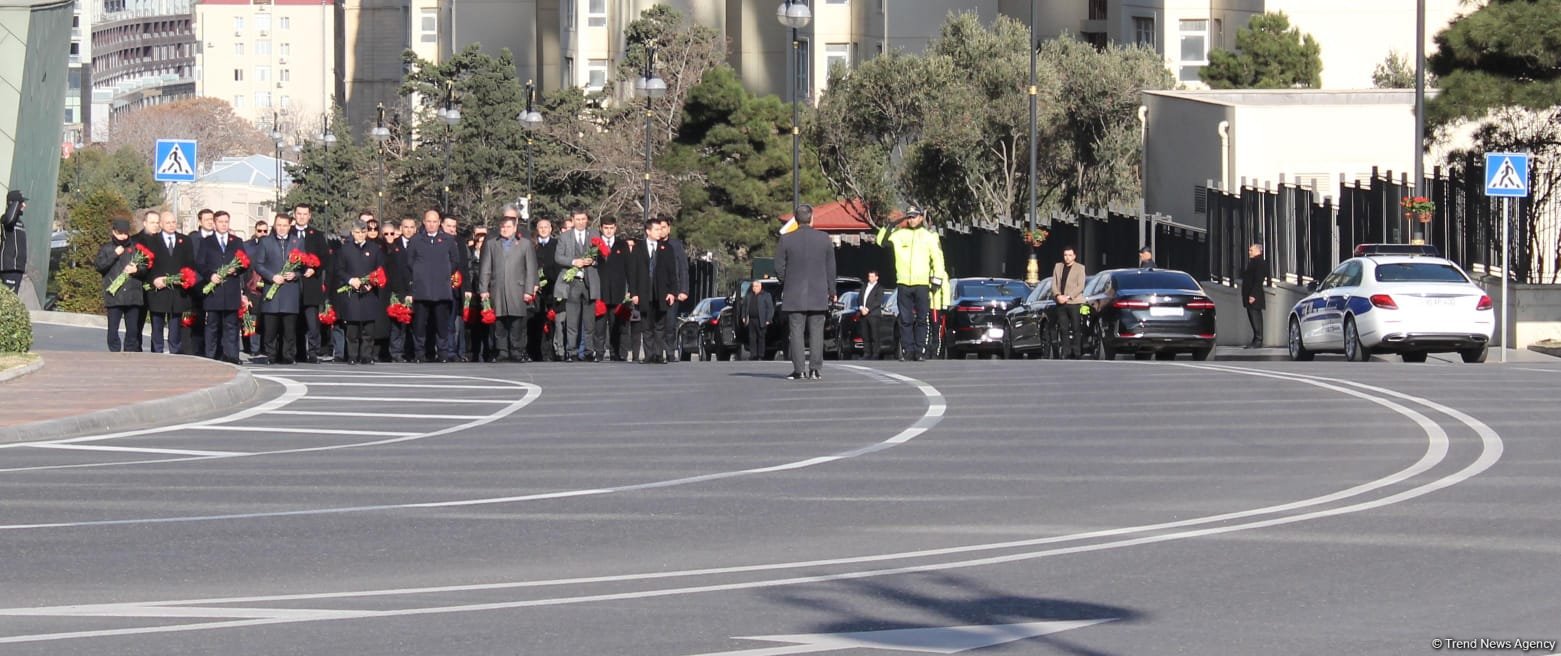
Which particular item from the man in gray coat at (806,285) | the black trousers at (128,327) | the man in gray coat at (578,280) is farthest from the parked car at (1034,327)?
the black trousers at (128,327)

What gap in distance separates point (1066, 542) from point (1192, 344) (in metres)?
22.6

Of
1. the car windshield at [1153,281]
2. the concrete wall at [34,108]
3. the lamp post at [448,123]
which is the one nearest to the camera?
the car windshield at [1153,281]

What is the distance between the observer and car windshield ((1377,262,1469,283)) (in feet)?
97.1

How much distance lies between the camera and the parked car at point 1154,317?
108 ft

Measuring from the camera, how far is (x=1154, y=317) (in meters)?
33.0

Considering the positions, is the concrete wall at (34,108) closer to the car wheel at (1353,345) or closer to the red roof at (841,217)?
the red roof at (841,217)

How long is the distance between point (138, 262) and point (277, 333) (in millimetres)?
2013

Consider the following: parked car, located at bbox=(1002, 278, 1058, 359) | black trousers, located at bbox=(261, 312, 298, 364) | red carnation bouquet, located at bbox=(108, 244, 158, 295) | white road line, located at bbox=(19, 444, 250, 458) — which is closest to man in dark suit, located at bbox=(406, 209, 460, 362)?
black trousers, located at bbox=(261, 312, 298, 364)

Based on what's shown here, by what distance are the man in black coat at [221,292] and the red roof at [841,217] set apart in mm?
41054

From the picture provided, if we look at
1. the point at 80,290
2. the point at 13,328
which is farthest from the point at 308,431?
the point at 80,290

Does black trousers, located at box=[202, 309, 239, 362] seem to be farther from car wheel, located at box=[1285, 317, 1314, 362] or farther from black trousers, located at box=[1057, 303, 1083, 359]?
car wheel, located at box=[1285, 317, 1314, 362]

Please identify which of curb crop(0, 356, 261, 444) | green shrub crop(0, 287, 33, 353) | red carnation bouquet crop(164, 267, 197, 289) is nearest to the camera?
curb crop(0, 356, 261, 444)

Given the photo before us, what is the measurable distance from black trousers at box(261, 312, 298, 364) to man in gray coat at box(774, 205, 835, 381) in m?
7.29

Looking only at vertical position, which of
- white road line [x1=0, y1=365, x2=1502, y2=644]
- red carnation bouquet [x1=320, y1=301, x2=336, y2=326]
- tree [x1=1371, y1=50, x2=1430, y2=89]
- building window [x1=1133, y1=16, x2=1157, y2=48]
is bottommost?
white road line [x1=0, y1=365, x2=1502, y2=644]
